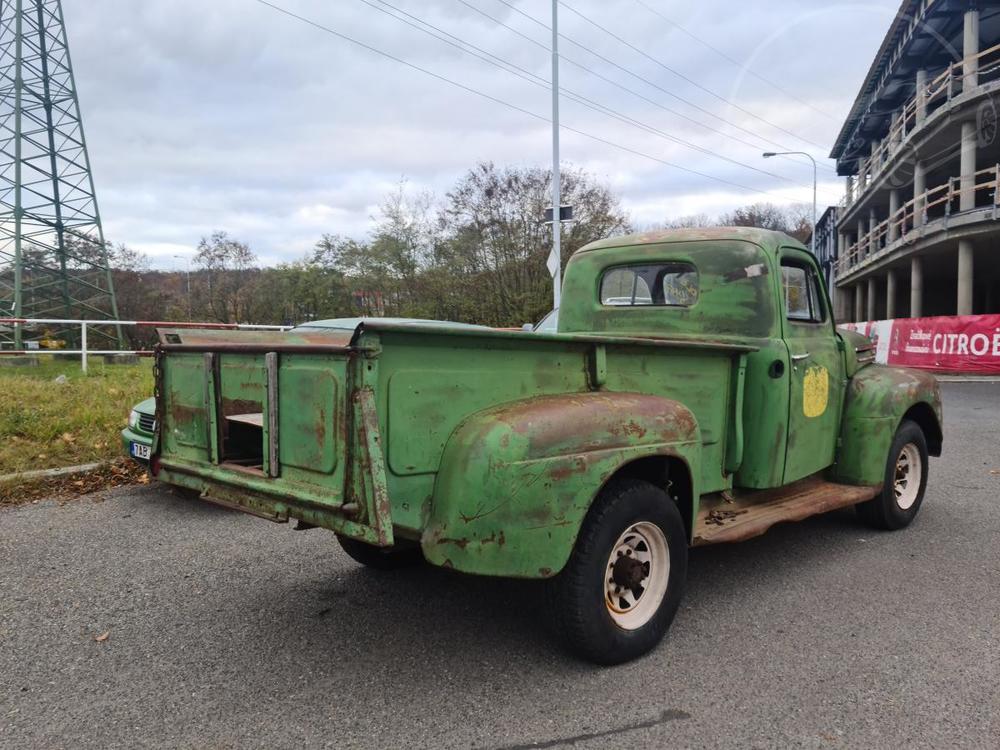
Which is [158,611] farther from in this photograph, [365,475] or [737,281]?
[737,281]

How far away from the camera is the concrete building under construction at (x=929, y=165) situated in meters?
21.1

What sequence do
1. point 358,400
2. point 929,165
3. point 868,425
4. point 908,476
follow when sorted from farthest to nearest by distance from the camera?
point 929,165, point 908,476, point 868,425, point 358,400

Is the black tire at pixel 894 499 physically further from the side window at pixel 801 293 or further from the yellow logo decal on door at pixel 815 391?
the side window at pixel 801 293

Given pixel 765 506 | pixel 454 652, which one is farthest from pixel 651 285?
pixel 454 652

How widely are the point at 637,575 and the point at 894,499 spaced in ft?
9.11

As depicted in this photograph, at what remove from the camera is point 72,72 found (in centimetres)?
1845

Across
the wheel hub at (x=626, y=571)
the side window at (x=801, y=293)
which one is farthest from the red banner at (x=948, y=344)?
the wheel hub at (x=626, y=571)

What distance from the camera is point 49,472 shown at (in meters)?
5.85

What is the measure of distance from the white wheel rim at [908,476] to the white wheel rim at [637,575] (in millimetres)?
2821

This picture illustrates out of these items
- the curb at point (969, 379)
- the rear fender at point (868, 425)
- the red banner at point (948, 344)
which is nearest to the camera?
the rear fender at point (868, 425)

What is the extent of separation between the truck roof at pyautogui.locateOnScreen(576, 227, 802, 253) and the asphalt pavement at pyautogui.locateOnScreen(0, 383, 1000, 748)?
1.95 m

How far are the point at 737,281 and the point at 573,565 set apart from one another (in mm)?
2177

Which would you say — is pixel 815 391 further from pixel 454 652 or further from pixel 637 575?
pixel 454 652

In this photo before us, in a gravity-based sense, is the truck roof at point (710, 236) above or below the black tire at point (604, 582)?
above
